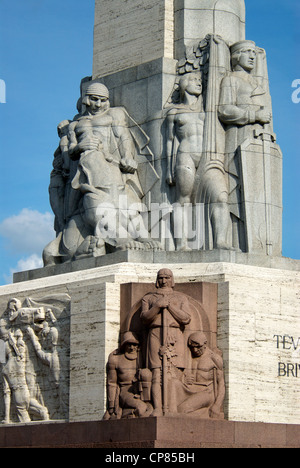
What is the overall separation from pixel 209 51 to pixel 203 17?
1.14 metres

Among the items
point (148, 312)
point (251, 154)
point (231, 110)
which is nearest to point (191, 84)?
point (231, 110)

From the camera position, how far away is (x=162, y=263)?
24.5 meters

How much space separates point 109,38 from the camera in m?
28.4

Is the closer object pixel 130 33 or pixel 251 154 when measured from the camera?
pixel 251 154

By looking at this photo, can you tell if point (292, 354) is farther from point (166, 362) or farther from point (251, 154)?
point (251, 154)

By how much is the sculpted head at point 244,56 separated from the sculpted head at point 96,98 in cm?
278

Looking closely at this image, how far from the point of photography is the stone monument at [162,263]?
22.5 metres

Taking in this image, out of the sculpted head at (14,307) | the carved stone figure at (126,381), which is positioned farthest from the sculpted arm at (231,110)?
the sculpted head at (14,307)

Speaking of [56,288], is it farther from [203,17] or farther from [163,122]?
[203,17]

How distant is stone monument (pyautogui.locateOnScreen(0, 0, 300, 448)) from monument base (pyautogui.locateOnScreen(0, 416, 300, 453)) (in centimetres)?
3

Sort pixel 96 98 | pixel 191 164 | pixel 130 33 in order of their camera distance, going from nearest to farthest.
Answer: pixel 191 164 < pixel 96 98 < pixel 130 33

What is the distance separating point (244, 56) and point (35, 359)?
24.6 feet

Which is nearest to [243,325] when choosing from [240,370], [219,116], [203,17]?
[240,370]

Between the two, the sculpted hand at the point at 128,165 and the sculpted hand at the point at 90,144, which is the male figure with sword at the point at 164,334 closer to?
the sculpted hand at the point at 128,165
